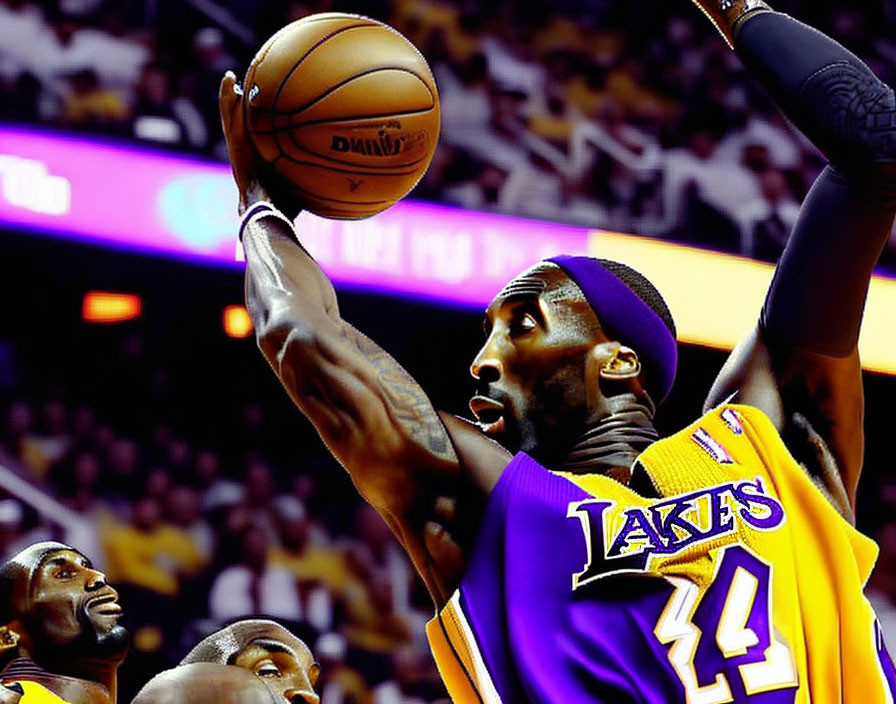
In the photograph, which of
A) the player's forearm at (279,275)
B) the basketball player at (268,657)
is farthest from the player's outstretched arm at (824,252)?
the basketball player at (268,657)

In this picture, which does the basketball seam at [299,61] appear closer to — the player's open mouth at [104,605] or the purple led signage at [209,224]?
the player's open mouth at [104,605]

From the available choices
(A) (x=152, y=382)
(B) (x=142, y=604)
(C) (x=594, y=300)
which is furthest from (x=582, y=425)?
(A) (x=152, y=382)

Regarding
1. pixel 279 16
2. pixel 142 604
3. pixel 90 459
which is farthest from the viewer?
pixel 279 16

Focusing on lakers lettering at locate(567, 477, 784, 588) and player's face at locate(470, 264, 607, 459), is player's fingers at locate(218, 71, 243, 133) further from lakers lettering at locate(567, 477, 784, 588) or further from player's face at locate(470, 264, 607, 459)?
lakers lettering at locate(567, 477, 784, 588)

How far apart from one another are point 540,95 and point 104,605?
608cm

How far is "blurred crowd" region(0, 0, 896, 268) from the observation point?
25.2 ft

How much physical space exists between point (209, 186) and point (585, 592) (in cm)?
600

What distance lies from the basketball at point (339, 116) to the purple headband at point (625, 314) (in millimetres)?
331

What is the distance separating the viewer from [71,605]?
402 centimetres

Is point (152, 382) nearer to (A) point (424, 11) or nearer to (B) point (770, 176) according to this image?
(A) point (424, 11)

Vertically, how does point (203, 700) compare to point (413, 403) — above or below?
below

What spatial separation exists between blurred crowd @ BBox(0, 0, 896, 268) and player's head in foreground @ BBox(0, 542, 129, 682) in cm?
381

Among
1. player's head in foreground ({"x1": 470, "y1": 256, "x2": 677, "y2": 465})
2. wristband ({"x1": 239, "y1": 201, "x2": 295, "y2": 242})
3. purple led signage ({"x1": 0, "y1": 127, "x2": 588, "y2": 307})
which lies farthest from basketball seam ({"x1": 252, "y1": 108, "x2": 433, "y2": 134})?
purple led signage ({"x1": 0, "y1": 127, "x2": 588, "y2": 307})

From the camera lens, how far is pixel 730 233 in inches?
366
